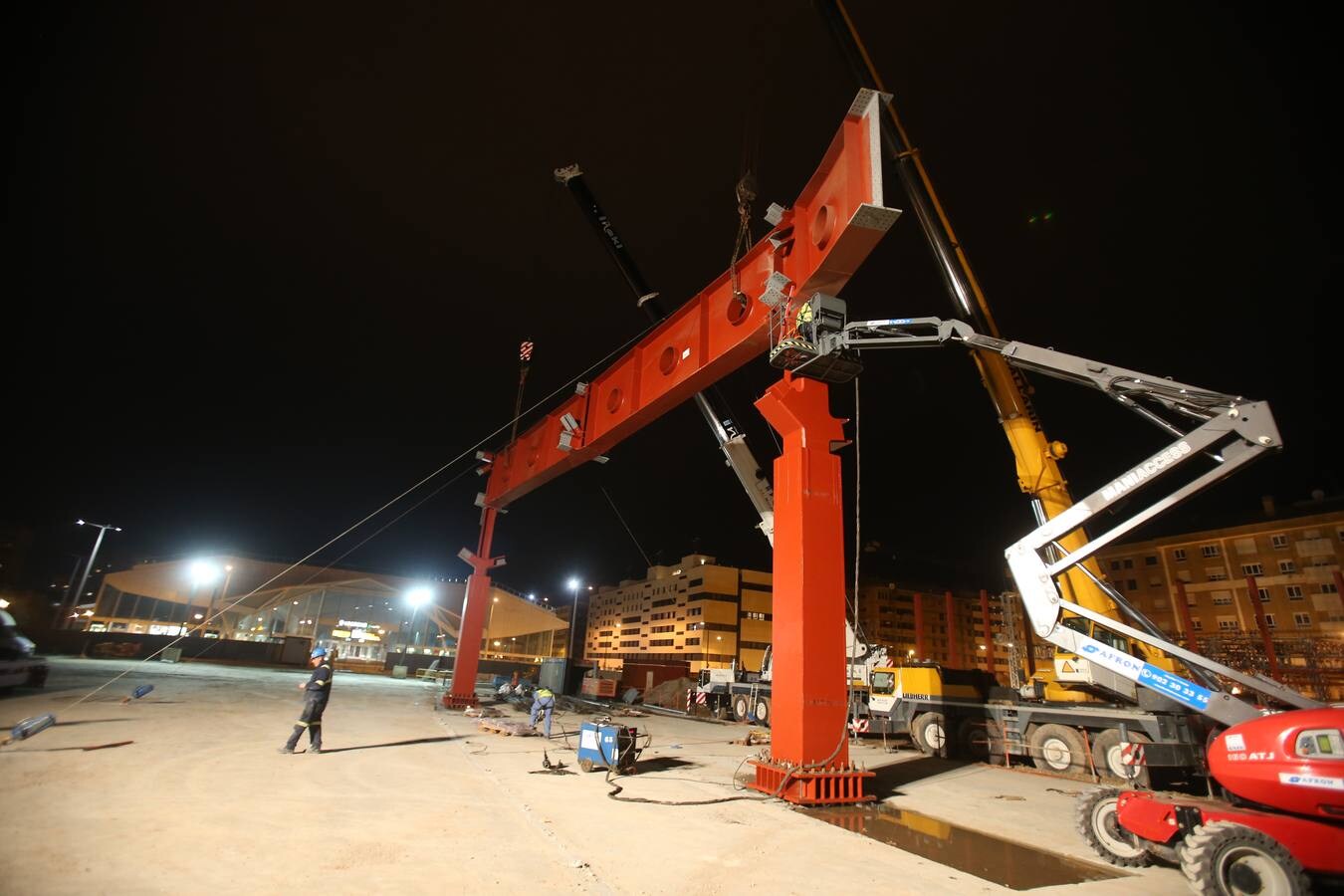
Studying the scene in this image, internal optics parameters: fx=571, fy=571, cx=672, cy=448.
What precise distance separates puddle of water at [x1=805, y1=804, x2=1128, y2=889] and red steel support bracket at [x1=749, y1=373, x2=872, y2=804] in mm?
439

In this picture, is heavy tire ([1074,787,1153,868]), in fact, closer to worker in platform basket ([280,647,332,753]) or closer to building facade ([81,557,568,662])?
worker in platform basket ([280,647,332,753])

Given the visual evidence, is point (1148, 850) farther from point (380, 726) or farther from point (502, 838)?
point (380, 726)

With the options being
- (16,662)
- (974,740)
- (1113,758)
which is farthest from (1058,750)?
(16,662)

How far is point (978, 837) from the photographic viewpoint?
19.1 feet

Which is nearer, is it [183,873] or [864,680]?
[183,873]

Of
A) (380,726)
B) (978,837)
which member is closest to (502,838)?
(978,837)

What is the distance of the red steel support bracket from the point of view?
22.1 feet

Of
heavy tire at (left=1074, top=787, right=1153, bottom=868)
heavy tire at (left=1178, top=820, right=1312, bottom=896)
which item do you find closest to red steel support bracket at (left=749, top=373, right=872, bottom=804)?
heavy tire at (left=1074, top=787, right=1153, bottom=868)

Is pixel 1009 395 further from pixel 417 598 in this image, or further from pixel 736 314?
pixel 417 598

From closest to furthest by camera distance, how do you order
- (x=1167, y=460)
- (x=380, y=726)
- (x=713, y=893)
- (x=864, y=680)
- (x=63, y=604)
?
(x=713, y=893) → (x=1167, y=460) → (x=380, y=726) → (x=864, y=680) → (x=63, y=604)

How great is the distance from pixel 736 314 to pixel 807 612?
4159mm

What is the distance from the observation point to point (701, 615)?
8962 centimetres

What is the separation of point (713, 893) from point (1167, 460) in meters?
6.44

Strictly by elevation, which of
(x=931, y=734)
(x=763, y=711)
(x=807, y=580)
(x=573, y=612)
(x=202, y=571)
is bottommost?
(x=763, y=711)
